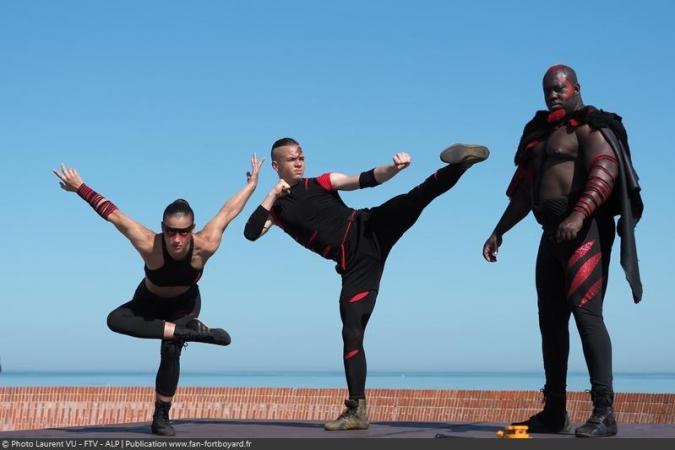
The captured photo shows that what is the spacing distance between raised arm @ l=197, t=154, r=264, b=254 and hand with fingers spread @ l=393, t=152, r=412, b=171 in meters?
0.87

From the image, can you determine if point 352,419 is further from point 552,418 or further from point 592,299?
point 592,299

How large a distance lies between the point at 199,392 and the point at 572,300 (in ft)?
19.7

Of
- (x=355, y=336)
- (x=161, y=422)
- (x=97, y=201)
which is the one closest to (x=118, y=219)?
(x=97, y=201)

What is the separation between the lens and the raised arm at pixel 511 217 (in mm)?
5602

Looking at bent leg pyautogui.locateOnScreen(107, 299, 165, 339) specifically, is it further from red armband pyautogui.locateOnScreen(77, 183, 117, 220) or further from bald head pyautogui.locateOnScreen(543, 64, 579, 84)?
bald head pyautogui.locateOnScreen(543, 64, 579, 84)

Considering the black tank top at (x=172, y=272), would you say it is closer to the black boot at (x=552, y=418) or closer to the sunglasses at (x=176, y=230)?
the sunglasses at (x=176, y=230)

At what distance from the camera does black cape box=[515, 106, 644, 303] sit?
5.04 metres

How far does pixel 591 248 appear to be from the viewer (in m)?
5.07

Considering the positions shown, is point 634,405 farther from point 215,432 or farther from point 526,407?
point 215,432

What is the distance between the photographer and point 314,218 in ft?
19.8

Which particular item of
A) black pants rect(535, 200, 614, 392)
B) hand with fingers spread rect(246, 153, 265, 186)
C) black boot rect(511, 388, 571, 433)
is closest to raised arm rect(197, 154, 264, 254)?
hand with fingers spread rect(246, 153, 265, 186)

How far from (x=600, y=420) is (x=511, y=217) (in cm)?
133

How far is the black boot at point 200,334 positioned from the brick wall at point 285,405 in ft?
12.0
